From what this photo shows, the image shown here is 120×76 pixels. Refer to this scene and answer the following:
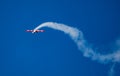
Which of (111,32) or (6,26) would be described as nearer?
(111,32)

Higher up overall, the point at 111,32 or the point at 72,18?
the point at 72,18

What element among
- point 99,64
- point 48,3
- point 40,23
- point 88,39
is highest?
point 48,3

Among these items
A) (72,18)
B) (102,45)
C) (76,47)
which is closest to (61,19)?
(72,18)

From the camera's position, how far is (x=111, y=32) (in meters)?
3.07

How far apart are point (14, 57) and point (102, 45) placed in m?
1.14

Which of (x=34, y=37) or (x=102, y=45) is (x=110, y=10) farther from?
(x=34, y=37)

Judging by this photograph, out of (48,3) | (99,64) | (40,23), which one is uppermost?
(48,3)

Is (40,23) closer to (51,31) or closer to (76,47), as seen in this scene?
(51,31)

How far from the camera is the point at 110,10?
3.08 m

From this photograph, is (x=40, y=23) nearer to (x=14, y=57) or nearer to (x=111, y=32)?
(x=14, y=57)

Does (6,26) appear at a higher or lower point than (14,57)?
higher

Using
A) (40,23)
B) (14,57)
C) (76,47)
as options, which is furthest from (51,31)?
(14,57)

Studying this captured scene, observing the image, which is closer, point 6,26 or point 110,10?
point 110,10

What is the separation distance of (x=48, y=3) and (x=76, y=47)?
0.67 m
